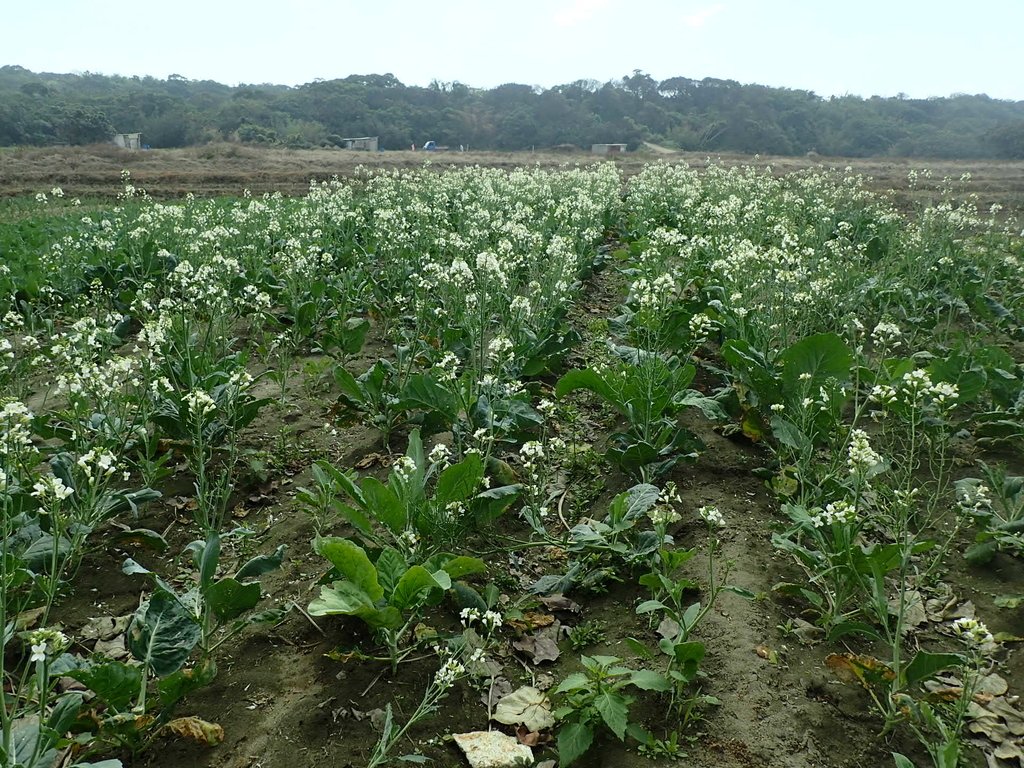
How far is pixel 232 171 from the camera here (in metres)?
34.0

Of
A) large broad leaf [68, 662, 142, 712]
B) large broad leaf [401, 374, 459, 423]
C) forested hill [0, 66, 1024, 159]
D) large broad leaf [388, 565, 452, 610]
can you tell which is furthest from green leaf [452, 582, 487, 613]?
forested hill [0, 66, 1024, 159]

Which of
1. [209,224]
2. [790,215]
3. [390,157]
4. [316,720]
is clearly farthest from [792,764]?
[390,157]

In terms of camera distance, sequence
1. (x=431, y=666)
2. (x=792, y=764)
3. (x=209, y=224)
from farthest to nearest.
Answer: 1. (x=209, y=224)
2. (x=431, y=666)
3. (x=792, y=764)

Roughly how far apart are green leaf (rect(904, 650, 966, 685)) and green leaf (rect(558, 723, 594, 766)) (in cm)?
120

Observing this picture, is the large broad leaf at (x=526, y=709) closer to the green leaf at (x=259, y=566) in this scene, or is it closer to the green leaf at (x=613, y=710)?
the green leaf at (x=613, y=710)

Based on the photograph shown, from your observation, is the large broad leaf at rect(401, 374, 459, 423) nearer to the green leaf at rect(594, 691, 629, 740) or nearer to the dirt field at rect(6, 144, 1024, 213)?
the green leaf at rect(594, 691, 629, 740)

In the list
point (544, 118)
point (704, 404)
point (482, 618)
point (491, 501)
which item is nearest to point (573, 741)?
Result: point (482, 618)

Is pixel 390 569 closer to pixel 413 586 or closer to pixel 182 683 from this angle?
pixel 413 586

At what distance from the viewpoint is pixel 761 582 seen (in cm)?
335

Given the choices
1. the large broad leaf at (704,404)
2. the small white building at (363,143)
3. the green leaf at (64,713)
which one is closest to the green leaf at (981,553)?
the large broad leaf at (704,404)

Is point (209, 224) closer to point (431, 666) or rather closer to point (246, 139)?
point (431, 666)

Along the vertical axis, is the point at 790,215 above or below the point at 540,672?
above

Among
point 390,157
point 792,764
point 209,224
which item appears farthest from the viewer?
point 390,157

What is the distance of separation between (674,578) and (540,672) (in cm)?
82
